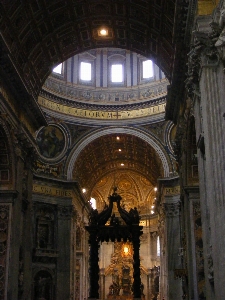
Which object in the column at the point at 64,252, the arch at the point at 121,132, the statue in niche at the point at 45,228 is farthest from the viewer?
the arch at the point at 121,132

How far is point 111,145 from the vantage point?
35.1 m

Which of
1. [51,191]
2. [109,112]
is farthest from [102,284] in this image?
[109,112]

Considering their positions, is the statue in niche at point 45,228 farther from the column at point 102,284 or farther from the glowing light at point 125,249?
the glowing light at point 125,249

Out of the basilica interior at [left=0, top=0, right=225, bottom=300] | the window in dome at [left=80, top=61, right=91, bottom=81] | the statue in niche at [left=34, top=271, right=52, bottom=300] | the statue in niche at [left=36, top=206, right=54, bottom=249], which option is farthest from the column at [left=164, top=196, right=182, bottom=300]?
the window in dome at [left=80, top=61, right=91, bottom=81]

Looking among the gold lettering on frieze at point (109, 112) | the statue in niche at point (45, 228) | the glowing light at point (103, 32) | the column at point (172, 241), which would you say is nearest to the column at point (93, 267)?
the statue in niche at point (45, 228)

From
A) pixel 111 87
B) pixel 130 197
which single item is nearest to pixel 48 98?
pixel 111 87

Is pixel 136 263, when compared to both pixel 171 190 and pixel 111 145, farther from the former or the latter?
pixel 111 145

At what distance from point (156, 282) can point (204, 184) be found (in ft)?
102

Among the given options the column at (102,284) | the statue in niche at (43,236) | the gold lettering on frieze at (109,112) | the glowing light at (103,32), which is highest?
the gold lettering on frieze at (109,112)

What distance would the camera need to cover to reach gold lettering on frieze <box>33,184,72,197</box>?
29.7 metres

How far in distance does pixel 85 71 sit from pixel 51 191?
9.33 metres

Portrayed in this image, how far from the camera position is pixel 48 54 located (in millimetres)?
19516

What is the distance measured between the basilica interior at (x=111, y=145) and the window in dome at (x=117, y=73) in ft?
0.24

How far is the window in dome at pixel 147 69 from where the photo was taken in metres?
33.6
